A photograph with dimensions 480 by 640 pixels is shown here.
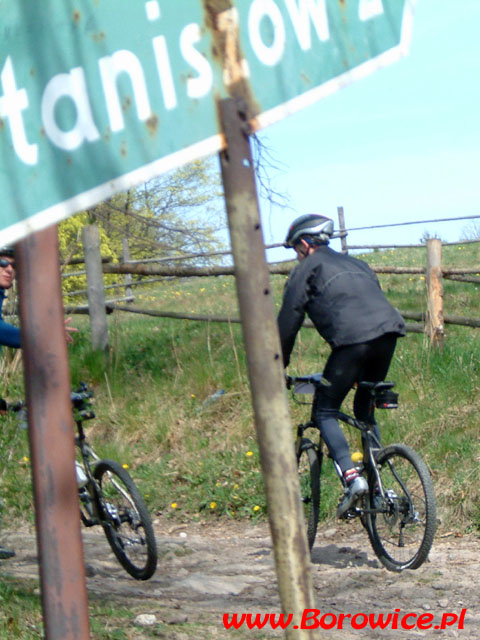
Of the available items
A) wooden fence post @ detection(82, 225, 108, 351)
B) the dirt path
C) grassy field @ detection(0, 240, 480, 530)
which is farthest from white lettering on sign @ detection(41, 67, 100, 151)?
wooden fence post @ detection(82, 225, 108, 351)

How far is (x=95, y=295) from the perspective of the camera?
9.16 metres

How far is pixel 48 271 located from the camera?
166 cm

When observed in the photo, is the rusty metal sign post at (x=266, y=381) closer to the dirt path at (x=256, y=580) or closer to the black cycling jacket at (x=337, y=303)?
the dirt path at (x=256, y=580)

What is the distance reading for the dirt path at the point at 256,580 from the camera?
379cm

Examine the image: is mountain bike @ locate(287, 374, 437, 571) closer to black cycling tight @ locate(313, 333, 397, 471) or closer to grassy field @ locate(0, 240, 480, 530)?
black cycling tight @ locate(313, 333, 397, 471)

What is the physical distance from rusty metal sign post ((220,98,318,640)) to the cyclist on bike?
3.01 metres

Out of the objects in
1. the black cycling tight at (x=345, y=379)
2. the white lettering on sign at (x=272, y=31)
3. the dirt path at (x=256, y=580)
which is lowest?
the dirt path at (x=256, y=580)

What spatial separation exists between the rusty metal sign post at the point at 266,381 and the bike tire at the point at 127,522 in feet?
10.1

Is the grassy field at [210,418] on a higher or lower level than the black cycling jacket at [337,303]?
lower

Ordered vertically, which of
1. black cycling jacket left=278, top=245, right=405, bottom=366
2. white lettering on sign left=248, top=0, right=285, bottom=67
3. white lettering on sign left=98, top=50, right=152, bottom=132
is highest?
white lettering on sign left=248, top=0, right=285, bottom=67

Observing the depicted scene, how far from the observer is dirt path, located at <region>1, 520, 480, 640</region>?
3793 mm

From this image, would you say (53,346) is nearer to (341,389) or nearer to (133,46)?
(133,46)

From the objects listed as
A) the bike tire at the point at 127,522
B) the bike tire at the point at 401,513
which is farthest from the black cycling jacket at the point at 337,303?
the bike tire at the point at 127,522

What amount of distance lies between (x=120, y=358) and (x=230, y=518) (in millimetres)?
3376
